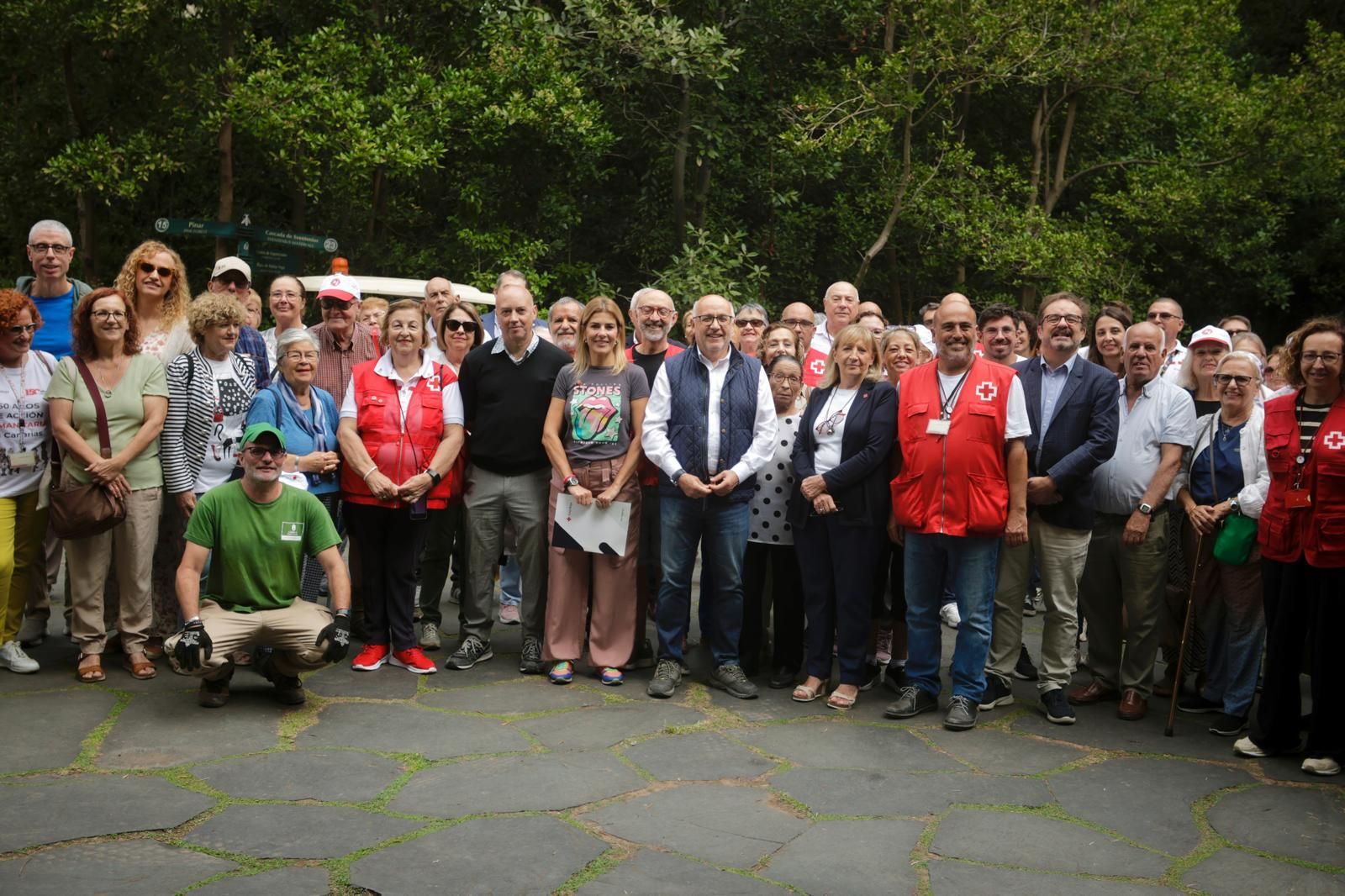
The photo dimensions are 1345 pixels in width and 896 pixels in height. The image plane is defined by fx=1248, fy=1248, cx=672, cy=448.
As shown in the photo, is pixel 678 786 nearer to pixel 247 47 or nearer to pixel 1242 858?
pixel 1242 858

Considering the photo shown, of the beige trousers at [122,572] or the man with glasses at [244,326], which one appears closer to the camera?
the beige trousers at [122,572]

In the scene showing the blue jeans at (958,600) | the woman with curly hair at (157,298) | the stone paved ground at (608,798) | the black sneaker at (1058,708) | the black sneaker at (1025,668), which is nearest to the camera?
the stone paved ground at (608,798)

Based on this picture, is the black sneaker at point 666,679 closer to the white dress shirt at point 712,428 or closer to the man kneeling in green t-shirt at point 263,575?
the white dress shirt at point 712,428

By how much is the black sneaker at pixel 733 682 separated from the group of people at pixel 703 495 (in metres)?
0.02

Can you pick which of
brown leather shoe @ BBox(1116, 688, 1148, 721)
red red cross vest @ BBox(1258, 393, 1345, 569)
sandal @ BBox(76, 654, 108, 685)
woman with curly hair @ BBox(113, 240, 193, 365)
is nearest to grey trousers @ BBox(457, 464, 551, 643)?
woman with curly hair @ BBox(113, 240, 193, 365)

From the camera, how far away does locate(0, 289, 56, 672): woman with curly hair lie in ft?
20.3

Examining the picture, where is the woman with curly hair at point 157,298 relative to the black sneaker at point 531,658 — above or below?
above

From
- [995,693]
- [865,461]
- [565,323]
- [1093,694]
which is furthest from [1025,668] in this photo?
[565,323]

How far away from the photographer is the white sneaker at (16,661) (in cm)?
632

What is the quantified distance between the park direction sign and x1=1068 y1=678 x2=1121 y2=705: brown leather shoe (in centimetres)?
814

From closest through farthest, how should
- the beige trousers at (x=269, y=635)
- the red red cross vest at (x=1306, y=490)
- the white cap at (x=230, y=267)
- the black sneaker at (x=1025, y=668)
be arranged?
the red red cross vest at (x=1306, y=490), the beige trousers at (x=269, y=635), the black sneaker at (x=1025, y=668), the white cap at (x=230, y=267)

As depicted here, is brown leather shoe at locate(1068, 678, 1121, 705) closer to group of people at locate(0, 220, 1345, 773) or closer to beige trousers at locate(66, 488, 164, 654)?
group of people at locate(0, 220, 1345, 773)

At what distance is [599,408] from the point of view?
21.8 ft

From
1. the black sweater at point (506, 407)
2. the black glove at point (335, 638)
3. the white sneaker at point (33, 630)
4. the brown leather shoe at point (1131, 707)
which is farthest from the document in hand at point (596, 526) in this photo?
the white sneaker at point (33, 630)
